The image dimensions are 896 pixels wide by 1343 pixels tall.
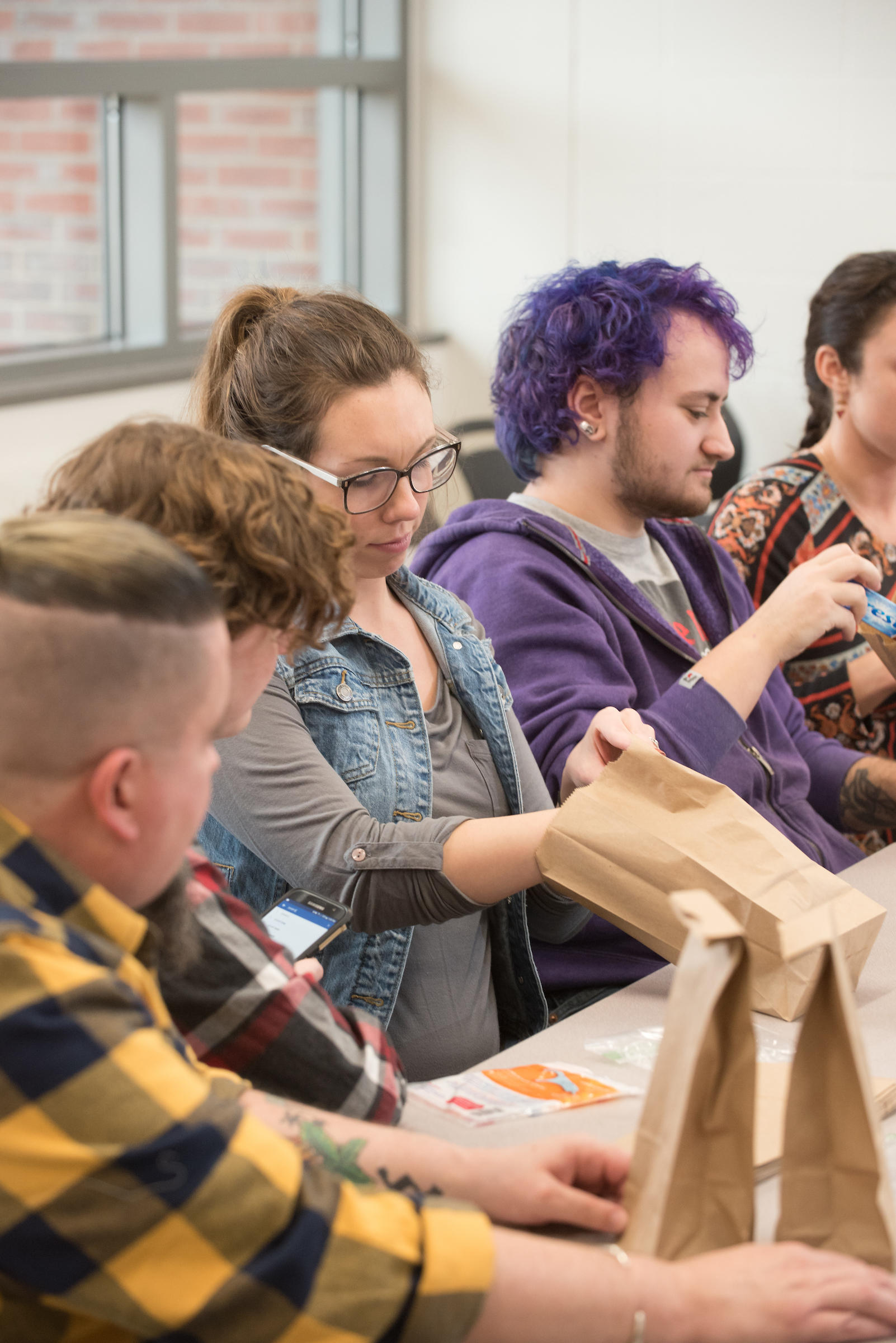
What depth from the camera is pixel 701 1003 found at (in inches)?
29.2

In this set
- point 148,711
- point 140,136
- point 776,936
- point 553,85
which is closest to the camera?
point 148,711

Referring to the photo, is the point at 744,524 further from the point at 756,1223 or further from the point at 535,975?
the point at 756,1223

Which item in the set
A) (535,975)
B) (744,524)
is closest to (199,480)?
(535,975)

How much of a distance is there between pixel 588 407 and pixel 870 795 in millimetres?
679

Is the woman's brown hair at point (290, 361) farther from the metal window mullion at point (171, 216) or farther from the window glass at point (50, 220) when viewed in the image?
the metal window mullion at point (171, 216)

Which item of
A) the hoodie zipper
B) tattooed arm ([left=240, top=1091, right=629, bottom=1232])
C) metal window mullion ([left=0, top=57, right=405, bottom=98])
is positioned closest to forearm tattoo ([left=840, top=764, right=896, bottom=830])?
the hoodie zipper

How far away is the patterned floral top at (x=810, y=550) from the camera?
7.14ft

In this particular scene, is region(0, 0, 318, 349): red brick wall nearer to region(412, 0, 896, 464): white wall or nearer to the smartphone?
region(412, 0, 896, 464): white wall

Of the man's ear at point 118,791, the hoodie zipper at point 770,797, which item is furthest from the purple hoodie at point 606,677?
the man's ear at point 118,791

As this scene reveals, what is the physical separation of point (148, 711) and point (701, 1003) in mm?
346

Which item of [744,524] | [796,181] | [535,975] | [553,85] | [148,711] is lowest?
[535,975]

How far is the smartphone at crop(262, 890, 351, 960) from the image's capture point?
1.08 meters

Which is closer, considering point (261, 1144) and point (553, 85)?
point (261, 1144)

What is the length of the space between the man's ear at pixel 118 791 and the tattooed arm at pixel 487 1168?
0.27 meters
